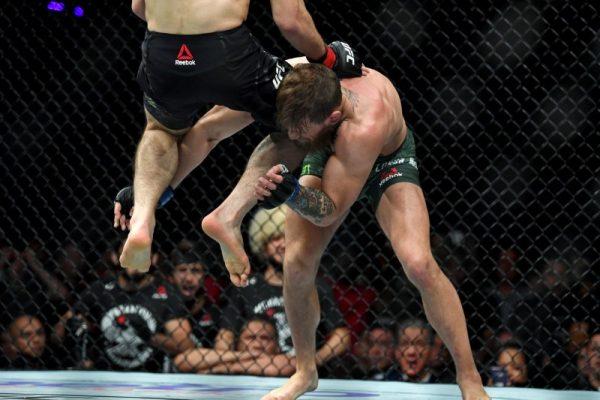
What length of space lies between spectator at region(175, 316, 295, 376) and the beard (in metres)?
1.34

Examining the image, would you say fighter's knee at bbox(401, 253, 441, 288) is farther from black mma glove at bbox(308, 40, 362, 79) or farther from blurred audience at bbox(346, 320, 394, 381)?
blurred audience at bbox(346, 320, 394, 381)

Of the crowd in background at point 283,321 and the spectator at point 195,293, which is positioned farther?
the spectator at point 195,293

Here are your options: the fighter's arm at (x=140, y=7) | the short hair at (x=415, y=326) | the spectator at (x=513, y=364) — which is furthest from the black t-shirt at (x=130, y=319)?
the fighter's arm at (x=140, y=7)

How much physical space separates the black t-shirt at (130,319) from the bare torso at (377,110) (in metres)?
1.47

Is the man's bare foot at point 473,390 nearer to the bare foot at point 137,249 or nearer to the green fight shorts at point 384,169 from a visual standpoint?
the green fight shorts at point 384,169

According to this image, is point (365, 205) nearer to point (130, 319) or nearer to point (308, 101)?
point (130, 319)

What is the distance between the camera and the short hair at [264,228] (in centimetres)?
393

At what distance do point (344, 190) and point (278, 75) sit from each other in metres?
0.32

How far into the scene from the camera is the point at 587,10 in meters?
4.19

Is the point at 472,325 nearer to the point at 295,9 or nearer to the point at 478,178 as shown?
the point at 478,178

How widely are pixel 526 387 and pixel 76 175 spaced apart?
6.26ft

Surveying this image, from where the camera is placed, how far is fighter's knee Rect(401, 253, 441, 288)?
2.57 m

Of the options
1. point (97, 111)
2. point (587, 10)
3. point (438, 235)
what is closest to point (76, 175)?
point (97, 111)

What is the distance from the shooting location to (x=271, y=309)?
379cm
